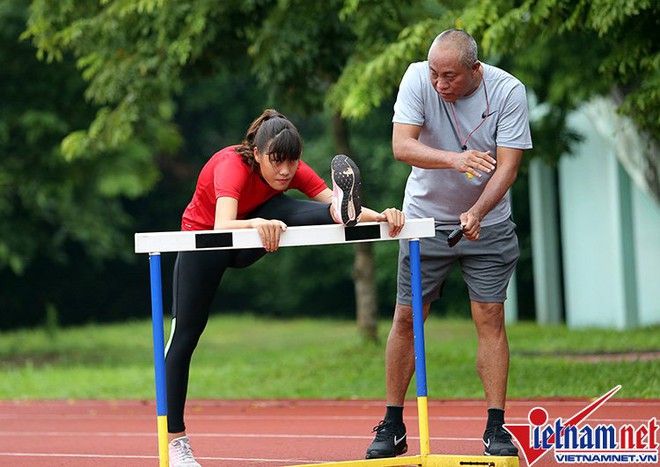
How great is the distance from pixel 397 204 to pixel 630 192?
641 centimetres

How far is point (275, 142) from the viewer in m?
5.82

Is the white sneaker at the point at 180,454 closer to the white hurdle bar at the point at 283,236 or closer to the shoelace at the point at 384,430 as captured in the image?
the shoelace at the point at 384,430

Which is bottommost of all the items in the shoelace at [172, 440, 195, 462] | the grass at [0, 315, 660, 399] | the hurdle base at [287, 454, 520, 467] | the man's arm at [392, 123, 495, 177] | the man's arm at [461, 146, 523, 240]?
the grass at [0, 315, 660, 399]

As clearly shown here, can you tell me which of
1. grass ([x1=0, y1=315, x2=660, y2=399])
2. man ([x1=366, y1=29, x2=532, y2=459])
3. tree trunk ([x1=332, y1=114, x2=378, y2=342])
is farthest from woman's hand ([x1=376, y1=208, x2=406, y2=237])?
tree trunk ([x1=332, y1=114, x2=378, y2=342])

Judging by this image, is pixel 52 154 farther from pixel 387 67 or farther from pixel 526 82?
pixel 387 67

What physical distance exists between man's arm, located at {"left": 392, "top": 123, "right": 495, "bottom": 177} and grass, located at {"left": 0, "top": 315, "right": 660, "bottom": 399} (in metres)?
4.57

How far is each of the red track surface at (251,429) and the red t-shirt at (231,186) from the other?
162 centimetres

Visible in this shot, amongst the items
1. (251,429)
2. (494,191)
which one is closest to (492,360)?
(494,191)

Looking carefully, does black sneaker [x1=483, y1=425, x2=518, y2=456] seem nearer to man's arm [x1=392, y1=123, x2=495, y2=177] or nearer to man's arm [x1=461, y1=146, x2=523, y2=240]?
man's arm [x1=461, y1=146, x2=523, y2=240]

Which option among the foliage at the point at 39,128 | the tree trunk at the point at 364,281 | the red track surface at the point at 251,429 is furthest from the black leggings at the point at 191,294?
the foliage at the point at 39,128

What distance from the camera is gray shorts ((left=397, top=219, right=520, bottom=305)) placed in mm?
6238

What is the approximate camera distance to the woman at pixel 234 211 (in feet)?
19.1

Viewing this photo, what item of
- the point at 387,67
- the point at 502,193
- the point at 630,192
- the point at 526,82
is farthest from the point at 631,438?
the point at 630,192

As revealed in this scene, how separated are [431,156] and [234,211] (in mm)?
954
